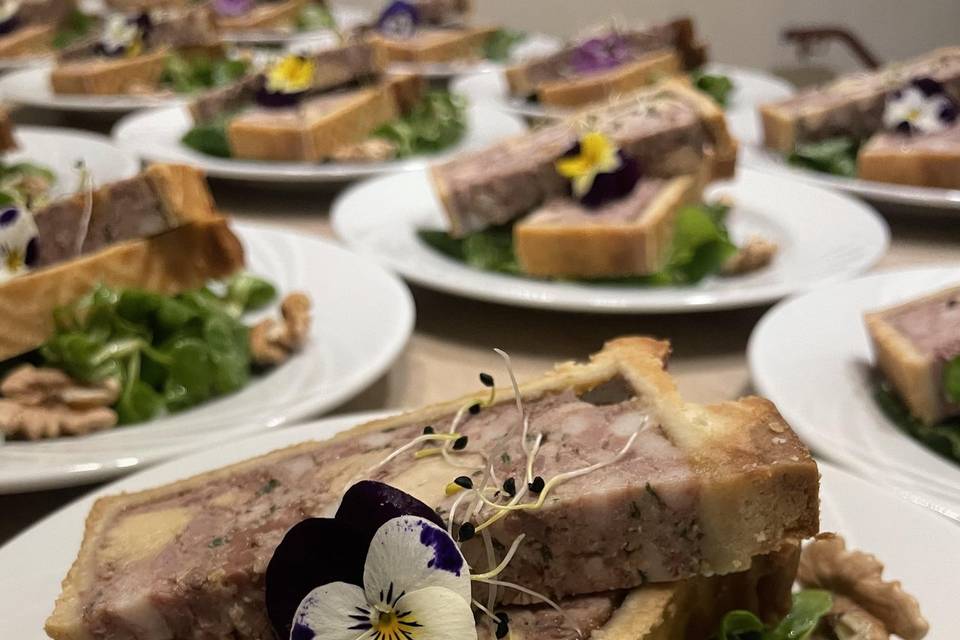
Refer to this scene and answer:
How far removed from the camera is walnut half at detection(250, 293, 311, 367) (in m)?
2.63

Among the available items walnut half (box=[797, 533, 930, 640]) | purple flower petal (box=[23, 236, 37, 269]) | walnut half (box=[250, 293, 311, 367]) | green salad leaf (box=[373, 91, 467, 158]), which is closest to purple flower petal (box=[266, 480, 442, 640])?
walnut half (box=[797, 533, 930, 640])

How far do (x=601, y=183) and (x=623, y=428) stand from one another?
1975 mm

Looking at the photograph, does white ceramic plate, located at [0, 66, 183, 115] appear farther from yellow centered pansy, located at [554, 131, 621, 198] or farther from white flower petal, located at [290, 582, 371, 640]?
Answer: white flower petal, located at [290, 582, 371, 640]

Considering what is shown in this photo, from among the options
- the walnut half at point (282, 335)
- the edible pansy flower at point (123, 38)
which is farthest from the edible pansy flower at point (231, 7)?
the walnut half at point (282, 335)

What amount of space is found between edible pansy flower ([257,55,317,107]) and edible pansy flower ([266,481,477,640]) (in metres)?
3.94

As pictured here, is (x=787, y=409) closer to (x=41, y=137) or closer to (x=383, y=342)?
(x=383, y=342)

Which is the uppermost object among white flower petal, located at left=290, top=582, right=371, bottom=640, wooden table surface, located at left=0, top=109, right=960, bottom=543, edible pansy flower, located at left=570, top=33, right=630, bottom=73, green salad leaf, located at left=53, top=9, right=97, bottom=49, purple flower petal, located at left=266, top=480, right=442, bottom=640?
purple flower petal, located at left=266, top=480, right=442, bottom=640

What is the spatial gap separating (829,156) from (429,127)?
201 cm

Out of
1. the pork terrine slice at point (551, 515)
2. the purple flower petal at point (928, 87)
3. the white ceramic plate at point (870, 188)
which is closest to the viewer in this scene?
the pork terrine slice at point (551, 515)

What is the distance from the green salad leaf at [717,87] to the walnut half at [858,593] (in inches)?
173

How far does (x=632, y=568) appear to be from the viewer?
1.56m

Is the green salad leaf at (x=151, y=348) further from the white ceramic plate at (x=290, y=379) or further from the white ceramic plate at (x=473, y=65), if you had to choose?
the white ceramic plate at (x=473, y=65)

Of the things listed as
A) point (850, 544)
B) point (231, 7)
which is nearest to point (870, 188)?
point (850, 544)

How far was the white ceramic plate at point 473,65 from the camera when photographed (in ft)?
22.0
